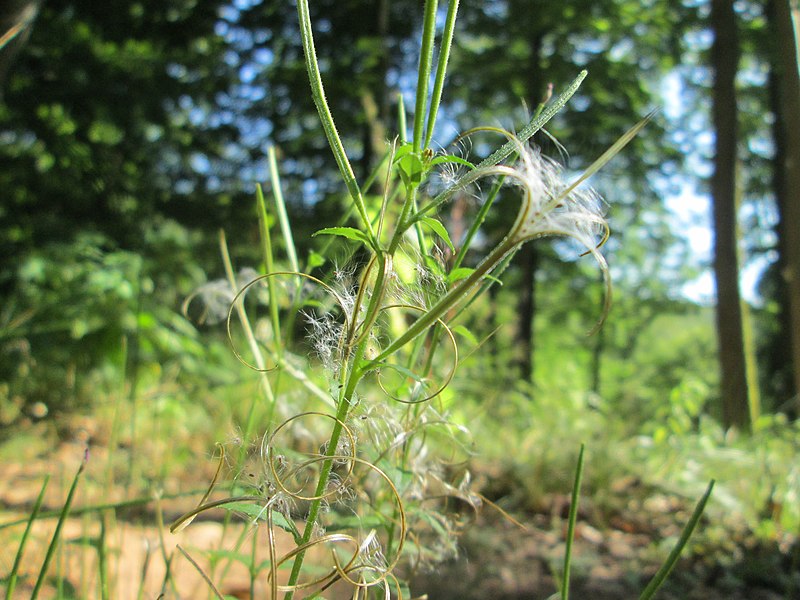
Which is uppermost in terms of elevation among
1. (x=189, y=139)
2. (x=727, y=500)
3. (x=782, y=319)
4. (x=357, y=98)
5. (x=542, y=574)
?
(x=357, y=98)

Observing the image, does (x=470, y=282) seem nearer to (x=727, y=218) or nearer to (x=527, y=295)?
(x=727, y=218)

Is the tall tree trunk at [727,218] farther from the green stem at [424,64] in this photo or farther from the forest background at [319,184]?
the green stem at [424,64]

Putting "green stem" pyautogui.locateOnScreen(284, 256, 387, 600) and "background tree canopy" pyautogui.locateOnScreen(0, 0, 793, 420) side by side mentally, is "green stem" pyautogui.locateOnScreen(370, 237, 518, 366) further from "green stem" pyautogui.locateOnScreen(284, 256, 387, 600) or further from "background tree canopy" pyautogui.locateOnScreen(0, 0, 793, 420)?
"background tree canopy" pyautogui.locateOnScreen(0, 0, 793, 420)

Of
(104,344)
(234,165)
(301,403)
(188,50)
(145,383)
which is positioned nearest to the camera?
(301,403)

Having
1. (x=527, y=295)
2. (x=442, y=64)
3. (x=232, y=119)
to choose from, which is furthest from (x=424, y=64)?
(x=527, y=295)

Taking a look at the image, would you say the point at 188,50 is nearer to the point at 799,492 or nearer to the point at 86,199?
the point at 86,199

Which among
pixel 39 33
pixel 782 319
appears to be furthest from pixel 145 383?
pixel 782 319

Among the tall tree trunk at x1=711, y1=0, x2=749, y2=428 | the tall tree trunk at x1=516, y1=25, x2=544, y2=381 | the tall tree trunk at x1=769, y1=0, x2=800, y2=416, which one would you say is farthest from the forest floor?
the tall tree trunk at x1=516, y1=25, x2=544, y2=381
